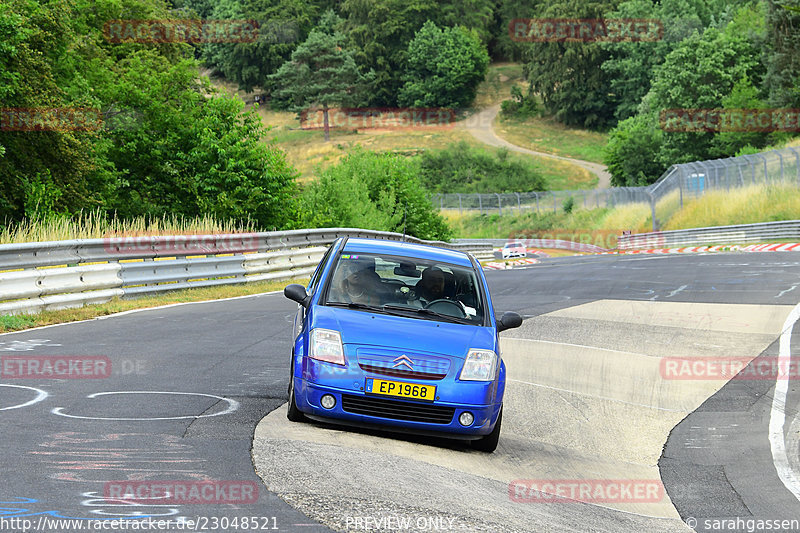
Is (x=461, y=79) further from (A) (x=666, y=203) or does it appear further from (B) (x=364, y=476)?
(B) (x=364, y=476)

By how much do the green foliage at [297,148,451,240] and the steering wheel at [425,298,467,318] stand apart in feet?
91.2

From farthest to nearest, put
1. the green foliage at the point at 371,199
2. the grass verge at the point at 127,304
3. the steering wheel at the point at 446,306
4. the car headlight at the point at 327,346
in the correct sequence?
the green foliage at the point at 371,199, the grass verge at the point at 127,304, the steering wheel at the point at 446,306, the car headlight at the point at 327,346

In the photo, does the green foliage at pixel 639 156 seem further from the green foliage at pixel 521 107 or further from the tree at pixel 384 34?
the tree at pixel 384 34

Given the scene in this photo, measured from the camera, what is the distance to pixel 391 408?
781 cm

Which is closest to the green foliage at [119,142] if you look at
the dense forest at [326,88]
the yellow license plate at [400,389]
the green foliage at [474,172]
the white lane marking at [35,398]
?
the dense forest at [326,88]

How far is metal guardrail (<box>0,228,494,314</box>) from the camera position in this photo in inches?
596

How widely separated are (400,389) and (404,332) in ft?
1.89

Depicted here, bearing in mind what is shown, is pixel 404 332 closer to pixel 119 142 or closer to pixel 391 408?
pixel 391 408

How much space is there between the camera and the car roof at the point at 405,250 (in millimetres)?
9398

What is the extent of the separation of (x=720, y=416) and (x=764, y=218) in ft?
142

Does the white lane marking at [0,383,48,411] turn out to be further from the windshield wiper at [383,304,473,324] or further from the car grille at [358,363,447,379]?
the windshield wiper at [383,304,473,324]

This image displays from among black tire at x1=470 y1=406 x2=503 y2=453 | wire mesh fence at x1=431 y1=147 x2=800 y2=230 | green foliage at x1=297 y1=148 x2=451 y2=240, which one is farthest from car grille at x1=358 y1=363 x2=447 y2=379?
wire mesh fence at x1=431 y1=147 x2=800 y2=230

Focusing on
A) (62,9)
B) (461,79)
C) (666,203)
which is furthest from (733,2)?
(62,9)

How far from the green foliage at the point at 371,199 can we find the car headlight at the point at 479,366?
28703 millimetres
